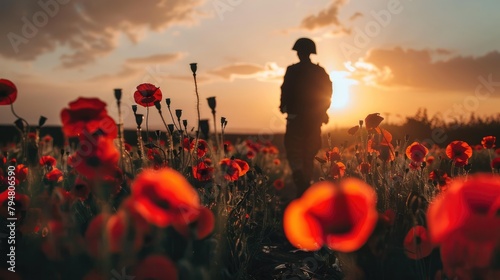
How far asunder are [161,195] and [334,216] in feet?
1.66

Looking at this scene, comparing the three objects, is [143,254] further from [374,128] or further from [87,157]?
[374,128]

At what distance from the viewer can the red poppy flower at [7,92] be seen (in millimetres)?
2527

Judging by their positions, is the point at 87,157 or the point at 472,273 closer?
the point at 472,273

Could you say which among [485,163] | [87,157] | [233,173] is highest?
[87,157]

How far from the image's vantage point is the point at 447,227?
137 cm

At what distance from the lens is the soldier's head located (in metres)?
7.23

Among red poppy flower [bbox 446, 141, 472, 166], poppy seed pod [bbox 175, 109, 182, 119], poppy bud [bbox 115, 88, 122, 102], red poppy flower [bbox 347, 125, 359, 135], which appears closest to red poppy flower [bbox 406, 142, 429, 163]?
red poppy flower [bbox 446, 141, 472, 166]

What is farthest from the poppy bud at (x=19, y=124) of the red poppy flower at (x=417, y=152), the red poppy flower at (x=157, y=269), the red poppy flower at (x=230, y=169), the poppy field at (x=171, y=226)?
the red poppy flower at (x=417, y=152)

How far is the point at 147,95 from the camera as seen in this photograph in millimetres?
3555

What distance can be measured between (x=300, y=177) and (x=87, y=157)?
5.50 metres

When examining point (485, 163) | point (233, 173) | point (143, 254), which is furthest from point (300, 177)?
point (143, 254)

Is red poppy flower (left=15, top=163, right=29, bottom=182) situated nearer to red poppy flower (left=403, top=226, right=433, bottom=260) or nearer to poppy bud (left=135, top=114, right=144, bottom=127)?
poppy bud (left=135, top=114, right=144, bottom=127)

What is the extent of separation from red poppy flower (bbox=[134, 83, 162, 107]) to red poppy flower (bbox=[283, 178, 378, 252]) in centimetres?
225

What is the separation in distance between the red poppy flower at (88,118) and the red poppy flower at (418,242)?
4.28ft
